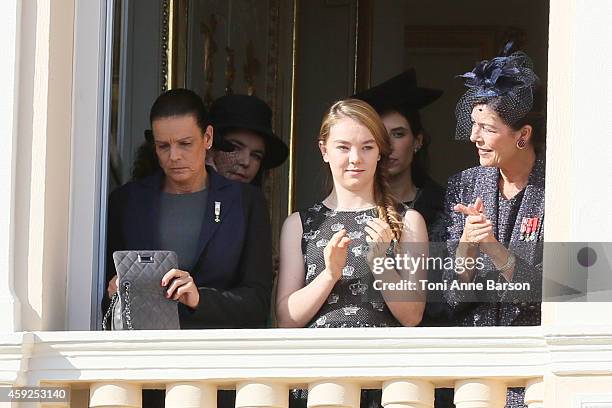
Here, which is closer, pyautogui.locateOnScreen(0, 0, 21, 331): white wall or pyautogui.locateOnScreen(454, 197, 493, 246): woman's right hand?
pyautogui.locateOnScreen(0, 0, 21, 331): white wall

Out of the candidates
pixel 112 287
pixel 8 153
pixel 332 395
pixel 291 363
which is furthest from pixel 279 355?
pixel 8 153

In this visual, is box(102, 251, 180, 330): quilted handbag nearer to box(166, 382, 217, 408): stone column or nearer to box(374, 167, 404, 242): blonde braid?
box(166, 382, 217, 408): stone column

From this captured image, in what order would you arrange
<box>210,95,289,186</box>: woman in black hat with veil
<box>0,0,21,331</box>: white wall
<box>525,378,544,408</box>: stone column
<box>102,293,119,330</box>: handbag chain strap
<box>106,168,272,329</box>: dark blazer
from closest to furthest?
<box>525,378,544,408</box>: stone column, <box>0,0,21,331</box>: white wall, <box>102,293,119,330</box>: handbag chain strap, <box>106,168,272,329</box>: dark blazer, <box>210,95,289,186</box>: woman in black hat with veil

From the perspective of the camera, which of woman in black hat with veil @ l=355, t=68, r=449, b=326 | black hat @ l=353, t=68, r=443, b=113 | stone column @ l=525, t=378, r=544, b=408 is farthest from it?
black hat @ l=353, t=68, r=443, b=113

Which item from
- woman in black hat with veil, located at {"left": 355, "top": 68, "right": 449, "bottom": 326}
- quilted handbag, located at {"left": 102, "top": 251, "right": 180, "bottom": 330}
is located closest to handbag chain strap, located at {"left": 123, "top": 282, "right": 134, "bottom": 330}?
quilted handbag, located at {"left": 102, "top": 251, "right": 180, "bottom": 330}

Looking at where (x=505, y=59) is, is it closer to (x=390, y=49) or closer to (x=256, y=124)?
(x=256, y=124)

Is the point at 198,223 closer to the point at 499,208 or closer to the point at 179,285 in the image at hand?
the point at 179,285

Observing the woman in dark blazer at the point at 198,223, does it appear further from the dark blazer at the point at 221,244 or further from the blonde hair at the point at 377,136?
the blonde hair at the point at 377,136

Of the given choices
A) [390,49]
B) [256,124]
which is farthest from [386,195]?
[390,49]

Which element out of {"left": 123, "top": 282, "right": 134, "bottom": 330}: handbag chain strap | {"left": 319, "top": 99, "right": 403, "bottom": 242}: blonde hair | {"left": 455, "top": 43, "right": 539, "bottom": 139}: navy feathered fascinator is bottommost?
{"left": 123, "top": 282, "right": 134, "bottom": 330}: handbag chain strap

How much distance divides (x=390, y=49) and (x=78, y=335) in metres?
3.39

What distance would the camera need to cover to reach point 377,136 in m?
5.57

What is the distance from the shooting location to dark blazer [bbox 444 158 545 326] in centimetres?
538

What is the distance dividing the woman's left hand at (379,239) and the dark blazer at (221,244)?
0.32 meters
